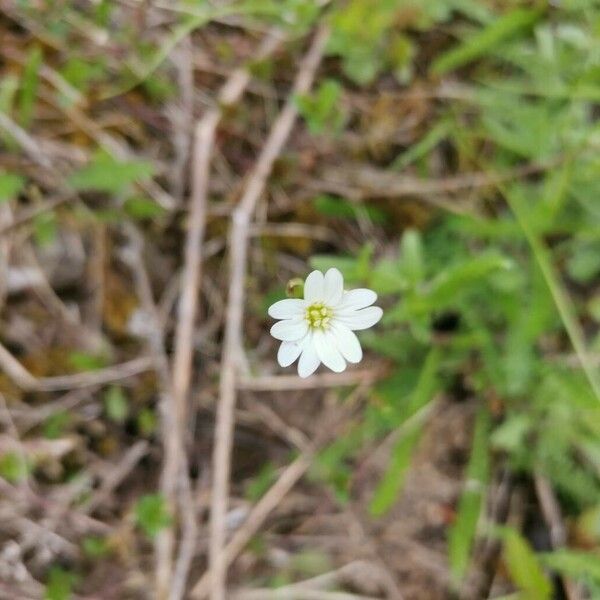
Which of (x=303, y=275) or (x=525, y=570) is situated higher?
(x=303, y=275)

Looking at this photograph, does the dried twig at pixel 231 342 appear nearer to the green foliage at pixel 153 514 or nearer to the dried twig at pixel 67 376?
the green foliage at pixel 153 514

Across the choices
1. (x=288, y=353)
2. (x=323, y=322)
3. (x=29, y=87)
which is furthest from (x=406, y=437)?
(x=29, y=87)

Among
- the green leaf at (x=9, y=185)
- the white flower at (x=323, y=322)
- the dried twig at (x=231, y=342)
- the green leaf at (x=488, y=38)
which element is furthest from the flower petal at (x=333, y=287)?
the green leaf at (x=488, y=38)

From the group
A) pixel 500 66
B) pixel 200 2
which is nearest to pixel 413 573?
pixel 500 66

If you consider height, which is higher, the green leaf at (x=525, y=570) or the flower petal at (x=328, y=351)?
the flower petal at (x=328, y=351)

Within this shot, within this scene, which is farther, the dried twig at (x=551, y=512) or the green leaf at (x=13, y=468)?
the dried twig at (x=551, y=512)

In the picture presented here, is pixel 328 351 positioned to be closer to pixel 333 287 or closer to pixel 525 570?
pixel 333 287

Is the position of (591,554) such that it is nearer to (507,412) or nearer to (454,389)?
(507,412)
